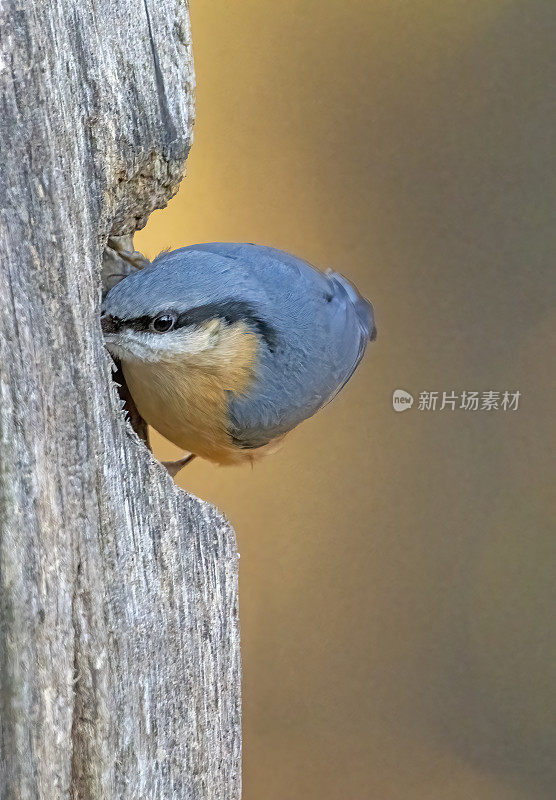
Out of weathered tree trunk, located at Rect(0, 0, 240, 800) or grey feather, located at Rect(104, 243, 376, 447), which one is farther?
grey feather, located at Rect(104, 243, 376, 447)

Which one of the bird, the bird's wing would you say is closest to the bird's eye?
the bird

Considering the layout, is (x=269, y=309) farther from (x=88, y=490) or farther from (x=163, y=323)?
(x=88, y=490)

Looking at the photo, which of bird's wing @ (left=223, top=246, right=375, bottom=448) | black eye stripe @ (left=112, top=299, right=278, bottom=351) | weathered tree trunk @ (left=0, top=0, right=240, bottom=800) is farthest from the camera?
bird's wing @ (left=223, top=246, right=375, bottom=448)

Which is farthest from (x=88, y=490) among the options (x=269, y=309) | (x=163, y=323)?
(x=269, y=309)

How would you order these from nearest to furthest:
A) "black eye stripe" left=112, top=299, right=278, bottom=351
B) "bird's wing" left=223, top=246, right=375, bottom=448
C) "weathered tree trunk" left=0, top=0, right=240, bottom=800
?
Answer: 1. "weathered tree trunk" left=0, top=0, right=240, bottom=800
2. "black eye stripe" left=112, top=299, right=278, bottom=351
3. "bird's wing" left=223, top=246, right=375, bottom=448

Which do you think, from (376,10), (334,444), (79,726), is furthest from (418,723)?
(376,10)

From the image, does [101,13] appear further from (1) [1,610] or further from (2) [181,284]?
(1) [1,610]

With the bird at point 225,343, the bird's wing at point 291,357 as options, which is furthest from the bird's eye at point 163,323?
the bird's wing at point 291,357

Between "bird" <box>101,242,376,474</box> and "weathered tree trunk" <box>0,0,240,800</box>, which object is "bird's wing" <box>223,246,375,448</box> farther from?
"weathered tree trunk" <box>0,0,240,800</box>

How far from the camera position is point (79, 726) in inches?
24.9

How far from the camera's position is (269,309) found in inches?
33.7

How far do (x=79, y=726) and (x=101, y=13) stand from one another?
Result: 60 cm

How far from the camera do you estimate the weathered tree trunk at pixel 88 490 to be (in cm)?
58

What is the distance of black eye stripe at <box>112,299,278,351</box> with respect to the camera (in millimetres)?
756
